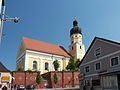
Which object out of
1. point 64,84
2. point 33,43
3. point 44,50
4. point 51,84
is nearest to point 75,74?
point 64,84

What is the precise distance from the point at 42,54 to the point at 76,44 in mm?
18029

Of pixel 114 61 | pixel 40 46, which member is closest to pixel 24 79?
pixel 40 46

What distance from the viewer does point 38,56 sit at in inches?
2085

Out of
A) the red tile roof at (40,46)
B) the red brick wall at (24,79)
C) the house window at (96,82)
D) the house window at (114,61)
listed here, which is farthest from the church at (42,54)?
the house window at (114,61)

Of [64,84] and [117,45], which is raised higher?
[117,45]

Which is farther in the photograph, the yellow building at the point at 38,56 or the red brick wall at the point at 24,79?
the yellow building at the point at 38,56

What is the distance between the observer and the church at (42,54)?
50725 millimetres

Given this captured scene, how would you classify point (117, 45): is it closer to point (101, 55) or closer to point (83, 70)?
point (101, 55)

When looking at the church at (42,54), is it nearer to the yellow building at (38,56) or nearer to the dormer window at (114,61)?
A: the yellow building at (38,56)

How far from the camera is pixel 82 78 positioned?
1240 inches

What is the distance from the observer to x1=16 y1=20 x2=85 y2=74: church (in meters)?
50.7

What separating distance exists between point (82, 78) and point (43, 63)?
2445 cm

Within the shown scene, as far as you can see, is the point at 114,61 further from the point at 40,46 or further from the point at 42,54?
the point at 40,46

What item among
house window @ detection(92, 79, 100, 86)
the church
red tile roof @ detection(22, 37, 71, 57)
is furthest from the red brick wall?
house window @ detection(92, 79, 100, 86)
